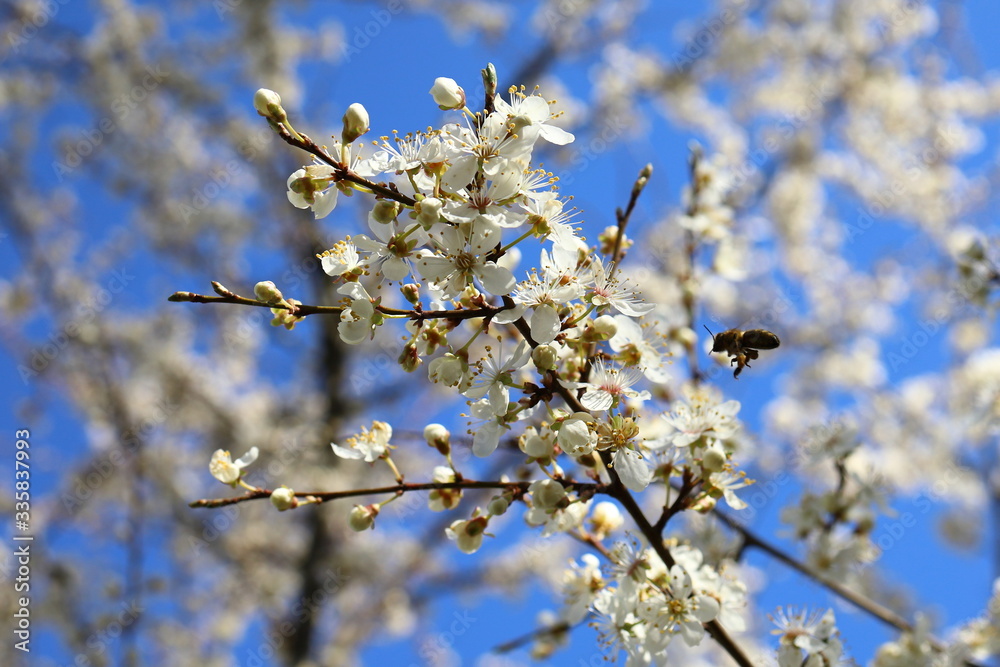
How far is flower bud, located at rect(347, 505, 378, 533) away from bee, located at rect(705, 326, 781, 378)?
3.31 ft

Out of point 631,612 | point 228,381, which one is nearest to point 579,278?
point 631,612

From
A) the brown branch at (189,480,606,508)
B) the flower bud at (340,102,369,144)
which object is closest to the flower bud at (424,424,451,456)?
the brown branch at (189,480,606,508)

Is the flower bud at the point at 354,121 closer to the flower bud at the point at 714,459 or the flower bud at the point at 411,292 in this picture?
the flower bud at the point at 411,292

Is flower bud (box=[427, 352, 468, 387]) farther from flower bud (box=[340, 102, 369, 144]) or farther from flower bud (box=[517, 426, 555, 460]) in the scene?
flower bud (box=[340, 102, 369, 144])

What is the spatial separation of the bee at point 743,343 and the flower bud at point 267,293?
1.19 meters

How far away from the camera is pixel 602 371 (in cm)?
156

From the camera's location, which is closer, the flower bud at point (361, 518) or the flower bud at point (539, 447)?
the flower bud at point (539, 447)

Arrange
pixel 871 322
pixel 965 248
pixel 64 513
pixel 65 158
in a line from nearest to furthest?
pixel 965 248 < pixel 64 513 < pixel 65 158 < pixel 871 322

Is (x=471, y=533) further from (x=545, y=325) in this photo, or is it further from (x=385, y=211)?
(x=385, y=211)

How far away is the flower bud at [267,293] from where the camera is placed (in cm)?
135

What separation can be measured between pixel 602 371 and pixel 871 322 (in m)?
9.85

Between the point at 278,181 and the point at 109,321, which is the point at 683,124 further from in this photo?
the point at 109,321

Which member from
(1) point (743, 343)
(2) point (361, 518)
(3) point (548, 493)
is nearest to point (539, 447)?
(3) point (548, 493)

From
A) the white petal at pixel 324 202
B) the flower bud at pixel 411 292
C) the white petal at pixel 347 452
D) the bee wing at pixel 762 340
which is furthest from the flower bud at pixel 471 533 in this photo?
the bee wing at pixel 762 340
